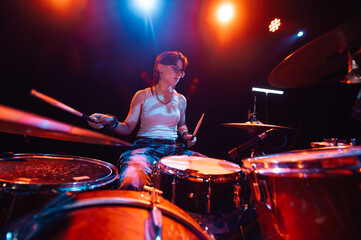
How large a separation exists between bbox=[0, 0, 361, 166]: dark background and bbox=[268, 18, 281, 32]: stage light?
0.25ft

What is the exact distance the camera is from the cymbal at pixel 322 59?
79 cm

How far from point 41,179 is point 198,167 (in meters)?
0.89

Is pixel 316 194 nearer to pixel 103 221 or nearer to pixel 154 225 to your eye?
pixel 154 225

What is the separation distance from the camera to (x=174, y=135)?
6.41ft

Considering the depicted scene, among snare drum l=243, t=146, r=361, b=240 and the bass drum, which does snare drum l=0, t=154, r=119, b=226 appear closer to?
the bass drum

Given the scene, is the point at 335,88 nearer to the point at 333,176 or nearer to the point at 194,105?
the point at 194,105

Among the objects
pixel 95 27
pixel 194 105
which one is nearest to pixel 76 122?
pixel 95 27

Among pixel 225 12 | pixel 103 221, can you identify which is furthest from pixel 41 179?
pixel 225 12

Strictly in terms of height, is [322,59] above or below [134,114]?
above

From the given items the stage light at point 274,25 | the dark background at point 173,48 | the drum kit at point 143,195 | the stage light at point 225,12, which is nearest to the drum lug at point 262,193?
the drum kit at point 143,195

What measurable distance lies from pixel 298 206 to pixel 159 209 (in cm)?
55

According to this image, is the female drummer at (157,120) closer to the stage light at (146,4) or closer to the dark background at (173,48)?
the dark background at (173,48)

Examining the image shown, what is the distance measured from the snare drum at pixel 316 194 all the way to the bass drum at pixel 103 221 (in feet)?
1.20

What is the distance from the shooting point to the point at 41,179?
0.73 meters
